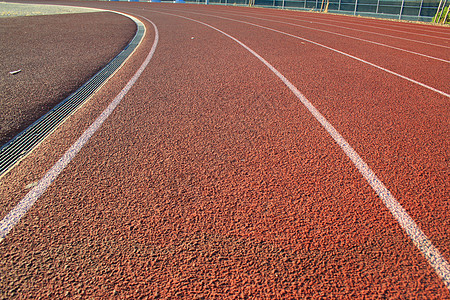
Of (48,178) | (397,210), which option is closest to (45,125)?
(48,178)

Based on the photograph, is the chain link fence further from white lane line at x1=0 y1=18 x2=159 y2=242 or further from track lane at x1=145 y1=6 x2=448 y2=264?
white lane line at x1=0 y1=18 x2=159 y2=242

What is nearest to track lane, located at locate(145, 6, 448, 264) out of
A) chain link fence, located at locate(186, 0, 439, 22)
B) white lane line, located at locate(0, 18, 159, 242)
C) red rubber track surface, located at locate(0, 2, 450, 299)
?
red rubber track surface, located at locate(0, 2, 450, 299)

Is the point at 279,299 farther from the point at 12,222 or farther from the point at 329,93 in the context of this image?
the point at 329,93

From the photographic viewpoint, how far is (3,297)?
2104 mm

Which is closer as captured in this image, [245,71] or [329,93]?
[329,93]

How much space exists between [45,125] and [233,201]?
2.99m

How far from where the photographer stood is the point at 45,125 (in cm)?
461

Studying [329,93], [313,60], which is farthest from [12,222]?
[313,60]

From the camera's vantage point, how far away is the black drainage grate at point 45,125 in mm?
3816

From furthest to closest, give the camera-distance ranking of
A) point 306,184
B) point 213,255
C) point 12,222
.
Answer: point 306,184 < point 12,222 < point 213,255

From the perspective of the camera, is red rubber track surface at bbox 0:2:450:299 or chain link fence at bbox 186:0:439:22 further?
chain link fence at bbox 186:0:439:22

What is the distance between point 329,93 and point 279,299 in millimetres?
4537

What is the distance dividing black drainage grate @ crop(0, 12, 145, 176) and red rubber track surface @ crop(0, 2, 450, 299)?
16 centimetres

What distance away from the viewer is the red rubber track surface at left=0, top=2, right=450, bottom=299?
7.37 feet
